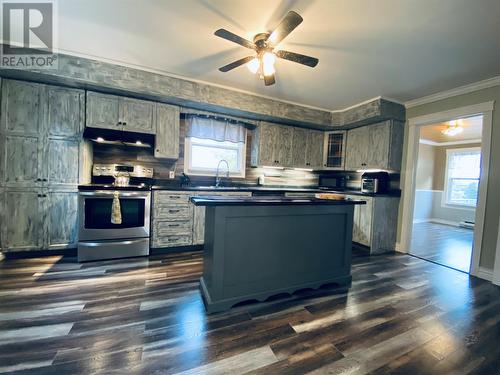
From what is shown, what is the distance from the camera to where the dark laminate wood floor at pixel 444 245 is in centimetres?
355

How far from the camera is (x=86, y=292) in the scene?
2.17 m

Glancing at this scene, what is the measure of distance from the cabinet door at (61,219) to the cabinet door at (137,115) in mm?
1255

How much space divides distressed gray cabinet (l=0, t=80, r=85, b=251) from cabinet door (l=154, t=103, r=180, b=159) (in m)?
1.00

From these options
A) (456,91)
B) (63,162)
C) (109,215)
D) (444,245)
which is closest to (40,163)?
(63,162)

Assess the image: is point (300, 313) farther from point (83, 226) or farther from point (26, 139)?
point (26, 139)

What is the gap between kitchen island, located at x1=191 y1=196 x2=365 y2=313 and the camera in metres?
1.94

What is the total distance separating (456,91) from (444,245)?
119 inches

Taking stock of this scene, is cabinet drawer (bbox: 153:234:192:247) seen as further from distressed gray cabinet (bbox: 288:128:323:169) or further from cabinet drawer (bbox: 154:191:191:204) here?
distressed gray cabinet (bbox: 288:128:323:169)

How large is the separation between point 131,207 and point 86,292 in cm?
122

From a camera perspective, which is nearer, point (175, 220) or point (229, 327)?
point (229, 327)

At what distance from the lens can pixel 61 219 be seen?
9.95 feet

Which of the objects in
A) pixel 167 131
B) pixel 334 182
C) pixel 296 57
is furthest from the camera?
pixel 334 182

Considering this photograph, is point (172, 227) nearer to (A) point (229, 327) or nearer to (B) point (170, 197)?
(B) point (170, 197)

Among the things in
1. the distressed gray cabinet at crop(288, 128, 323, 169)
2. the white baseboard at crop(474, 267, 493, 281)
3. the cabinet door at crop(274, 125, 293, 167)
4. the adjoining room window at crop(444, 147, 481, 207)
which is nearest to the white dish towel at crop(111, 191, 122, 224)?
the cabinet door at crop(274, 125, 293, 167)
